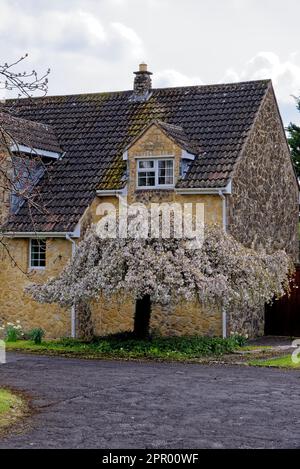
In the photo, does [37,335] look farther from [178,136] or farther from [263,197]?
[263,197]

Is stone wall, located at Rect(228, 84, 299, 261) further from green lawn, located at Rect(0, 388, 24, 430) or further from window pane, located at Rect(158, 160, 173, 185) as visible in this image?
green lawn, located at Rect(0, 388, 24, 430)

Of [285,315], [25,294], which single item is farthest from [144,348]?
[285,315]

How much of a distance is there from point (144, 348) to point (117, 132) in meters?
9.88

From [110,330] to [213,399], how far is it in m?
12.1

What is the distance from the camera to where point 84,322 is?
2770 cm

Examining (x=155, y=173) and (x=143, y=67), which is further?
(x=143, y=67)

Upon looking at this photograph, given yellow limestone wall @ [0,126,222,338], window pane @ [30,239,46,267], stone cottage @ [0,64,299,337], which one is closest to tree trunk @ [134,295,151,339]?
stone cottage @ [0,64,299,337]

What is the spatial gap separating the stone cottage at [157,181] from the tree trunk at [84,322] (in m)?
0.15

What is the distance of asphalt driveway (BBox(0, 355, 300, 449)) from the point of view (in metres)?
12.3

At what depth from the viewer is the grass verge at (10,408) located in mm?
13633

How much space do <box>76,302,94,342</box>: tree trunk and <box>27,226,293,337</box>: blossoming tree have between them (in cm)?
299

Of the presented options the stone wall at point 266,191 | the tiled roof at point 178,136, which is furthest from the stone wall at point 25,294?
the stone wall at point 266,191

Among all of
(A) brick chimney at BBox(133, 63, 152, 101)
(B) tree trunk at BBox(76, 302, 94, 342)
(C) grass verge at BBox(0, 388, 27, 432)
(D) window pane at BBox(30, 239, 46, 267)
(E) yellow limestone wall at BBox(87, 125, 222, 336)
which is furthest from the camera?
(A) brick chimney at BBox(133, 63, 152, 101)
